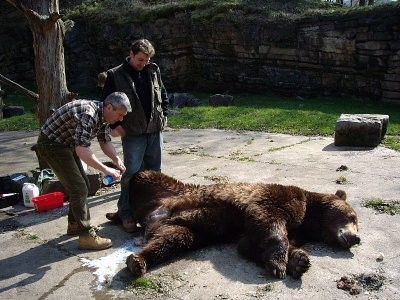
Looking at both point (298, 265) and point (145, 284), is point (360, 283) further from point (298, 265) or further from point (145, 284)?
A: point (145, 284)

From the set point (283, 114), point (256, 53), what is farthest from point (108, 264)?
point (256, 53)

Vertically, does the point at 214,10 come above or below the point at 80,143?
above

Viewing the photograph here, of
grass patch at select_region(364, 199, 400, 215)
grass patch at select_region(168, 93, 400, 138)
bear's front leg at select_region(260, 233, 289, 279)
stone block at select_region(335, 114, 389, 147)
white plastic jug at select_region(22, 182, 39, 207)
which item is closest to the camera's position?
bear's front leg at select_region(260, 233, 289, 279)

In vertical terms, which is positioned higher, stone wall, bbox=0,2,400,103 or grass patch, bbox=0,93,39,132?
stone wall, bbox=0,2,400,103

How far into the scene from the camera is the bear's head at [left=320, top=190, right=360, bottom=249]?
194 inches

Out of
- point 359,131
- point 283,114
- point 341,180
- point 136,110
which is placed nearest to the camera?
point 136,110

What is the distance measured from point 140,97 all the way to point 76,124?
1.20 metres

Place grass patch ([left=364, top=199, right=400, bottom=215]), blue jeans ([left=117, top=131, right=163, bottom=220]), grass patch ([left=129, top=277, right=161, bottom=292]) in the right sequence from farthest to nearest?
grass patch ([left=364, top=199, right=400, bottom=215])
blue jeans ([left=117, top=131, right=163, bottom=220])
grass patch ([left=129, top=277, right=161, bottom=292])

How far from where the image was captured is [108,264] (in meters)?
4.77

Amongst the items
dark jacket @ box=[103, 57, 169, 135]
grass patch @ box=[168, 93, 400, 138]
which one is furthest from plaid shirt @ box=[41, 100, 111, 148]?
grass patch @ box=[168, 93, 400, 138]

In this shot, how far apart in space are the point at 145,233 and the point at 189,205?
576mm

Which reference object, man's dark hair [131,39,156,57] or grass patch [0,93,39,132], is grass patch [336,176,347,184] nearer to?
man's dark hair [131,39,156,57]

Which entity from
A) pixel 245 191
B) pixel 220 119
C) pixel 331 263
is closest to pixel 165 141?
pixel 220 119

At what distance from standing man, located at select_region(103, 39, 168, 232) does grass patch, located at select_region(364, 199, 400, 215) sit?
2.89 metres
